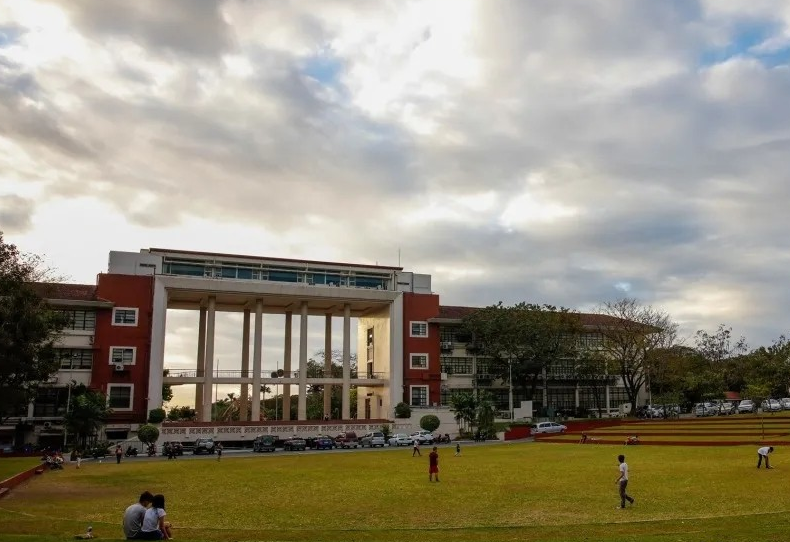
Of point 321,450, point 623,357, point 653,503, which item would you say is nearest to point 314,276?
point 321,450

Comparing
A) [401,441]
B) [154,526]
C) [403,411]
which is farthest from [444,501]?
[403,411]

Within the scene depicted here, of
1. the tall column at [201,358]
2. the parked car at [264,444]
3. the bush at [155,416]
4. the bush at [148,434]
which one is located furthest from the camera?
the tall column at [201,358]

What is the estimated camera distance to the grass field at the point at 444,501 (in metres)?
15.8

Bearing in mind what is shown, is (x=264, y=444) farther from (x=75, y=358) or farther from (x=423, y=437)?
(x=75, y=358)

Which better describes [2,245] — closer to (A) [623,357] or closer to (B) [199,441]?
(B) [199,441]

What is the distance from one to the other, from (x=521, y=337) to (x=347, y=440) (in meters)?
20.8

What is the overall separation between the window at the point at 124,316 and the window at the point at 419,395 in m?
26.6

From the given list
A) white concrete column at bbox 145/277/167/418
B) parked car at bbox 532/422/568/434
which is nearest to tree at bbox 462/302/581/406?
parked car at bbox 532/422/568/434

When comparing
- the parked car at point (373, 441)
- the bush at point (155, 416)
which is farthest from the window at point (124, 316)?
the parked car at point (373, 441)

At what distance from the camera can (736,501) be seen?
18625 mm

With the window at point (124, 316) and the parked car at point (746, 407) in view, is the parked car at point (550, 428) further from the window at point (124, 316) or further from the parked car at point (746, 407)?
the window at point (124, 316)

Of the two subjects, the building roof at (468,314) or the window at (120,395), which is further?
the building roof at (468,314)

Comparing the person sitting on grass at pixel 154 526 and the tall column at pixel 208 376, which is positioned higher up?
the tall column at pixel 208 376

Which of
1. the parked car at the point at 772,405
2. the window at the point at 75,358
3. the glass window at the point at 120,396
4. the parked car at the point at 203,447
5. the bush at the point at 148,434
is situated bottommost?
the parked car at the point at 203,447
